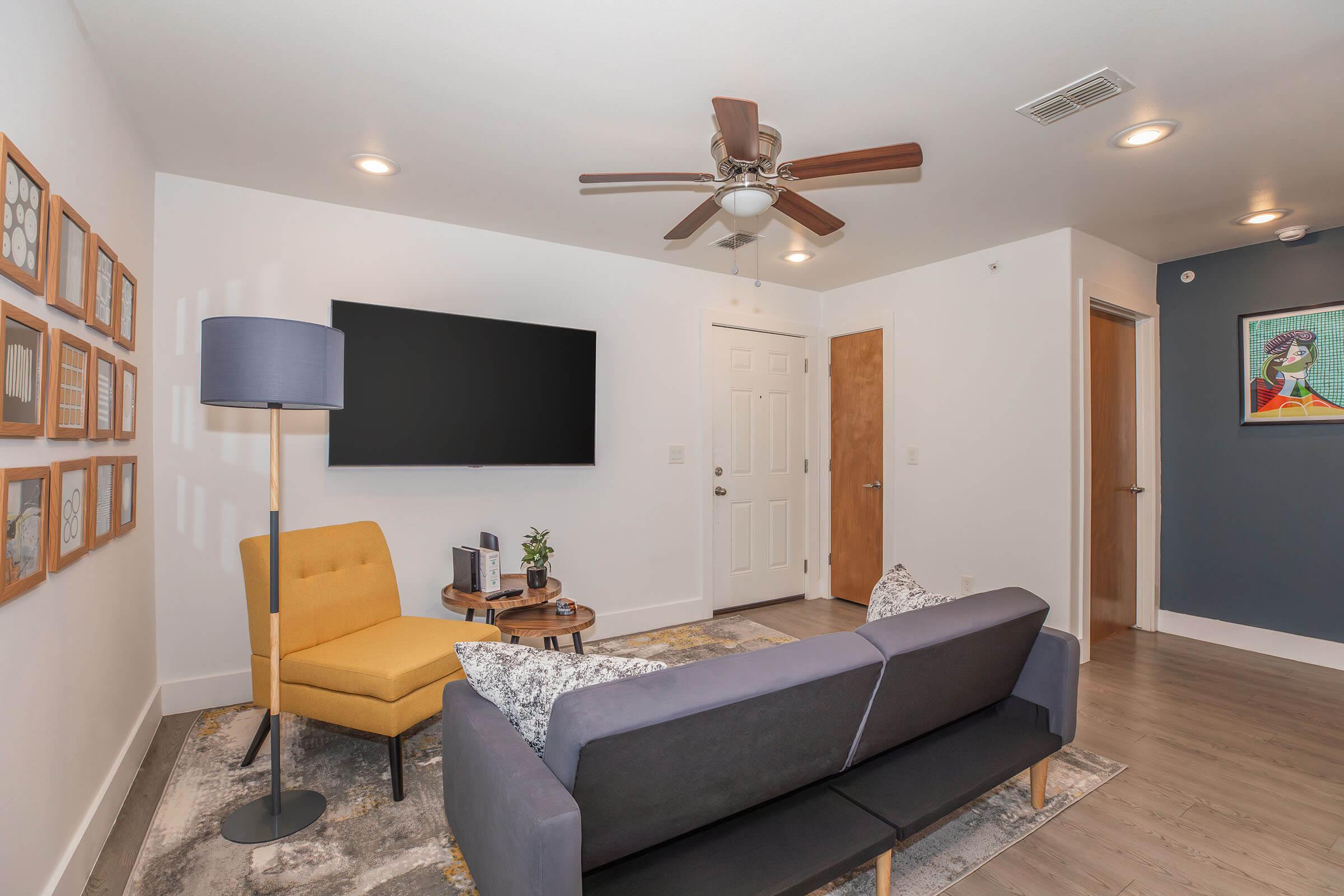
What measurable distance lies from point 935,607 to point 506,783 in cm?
131

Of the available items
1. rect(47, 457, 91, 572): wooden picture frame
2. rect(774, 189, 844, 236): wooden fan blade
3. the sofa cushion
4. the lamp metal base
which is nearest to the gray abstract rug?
the lamp metal base

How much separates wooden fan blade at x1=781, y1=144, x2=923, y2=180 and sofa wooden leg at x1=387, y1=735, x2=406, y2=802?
7.95ft

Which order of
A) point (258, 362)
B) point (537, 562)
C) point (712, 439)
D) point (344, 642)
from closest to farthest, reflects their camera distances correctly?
point (258, 362) → point (344, 642) → point (537, 562) → point (712, 439)

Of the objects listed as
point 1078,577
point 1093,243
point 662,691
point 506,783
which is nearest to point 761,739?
point 662,691

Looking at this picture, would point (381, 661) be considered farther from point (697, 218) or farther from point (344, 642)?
point (697, 218)

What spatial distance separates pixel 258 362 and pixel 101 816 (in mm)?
1518

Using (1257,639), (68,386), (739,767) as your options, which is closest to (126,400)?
(68,386)

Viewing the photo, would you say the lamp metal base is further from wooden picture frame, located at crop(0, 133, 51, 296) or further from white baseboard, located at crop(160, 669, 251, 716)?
wooden picture frame, located at crop(0, 133, 51, 296)

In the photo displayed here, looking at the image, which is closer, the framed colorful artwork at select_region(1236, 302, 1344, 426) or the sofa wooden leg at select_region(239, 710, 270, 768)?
the sofa wooden leg at select_region(239, 710, 270, 768)

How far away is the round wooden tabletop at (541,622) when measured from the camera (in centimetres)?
274

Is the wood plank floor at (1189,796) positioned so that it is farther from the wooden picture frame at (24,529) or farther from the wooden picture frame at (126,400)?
the wooden picture frame at (126,400)

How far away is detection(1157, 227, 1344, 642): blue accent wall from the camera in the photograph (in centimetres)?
364

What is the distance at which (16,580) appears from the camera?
4.71ft

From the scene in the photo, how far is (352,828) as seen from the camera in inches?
81.0
